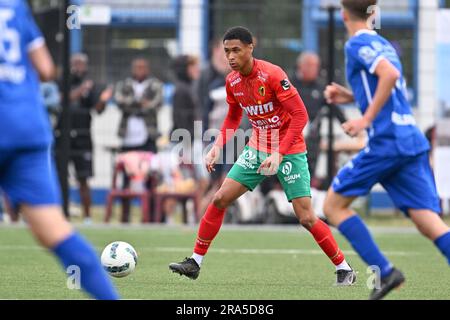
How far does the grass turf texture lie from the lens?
8344 millimetres

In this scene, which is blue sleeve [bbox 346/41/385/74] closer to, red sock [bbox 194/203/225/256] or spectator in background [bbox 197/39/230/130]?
red sock [bbox 194/203/225/256]

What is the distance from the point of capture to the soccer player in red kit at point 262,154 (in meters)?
9.09

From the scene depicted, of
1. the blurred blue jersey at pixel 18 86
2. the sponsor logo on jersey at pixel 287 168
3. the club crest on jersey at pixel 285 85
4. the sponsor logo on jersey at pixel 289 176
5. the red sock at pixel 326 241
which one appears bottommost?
the red sock at pixel 326 241

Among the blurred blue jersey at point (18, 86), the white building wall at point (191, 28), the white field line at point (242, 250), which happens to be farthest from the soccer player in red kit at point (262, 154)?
the white building wall at point (191, 28)

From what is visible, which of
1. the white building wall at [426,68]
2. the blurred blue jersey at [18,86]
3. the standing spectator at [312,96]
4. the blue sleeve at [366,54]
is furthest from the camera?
the white building wall at [426,68]

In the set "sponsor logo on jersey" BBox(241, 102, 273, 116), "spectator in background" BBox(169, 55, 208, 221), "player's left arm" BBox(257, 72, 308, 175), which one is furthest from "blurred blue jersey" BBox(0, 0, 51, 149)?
"spectator in background" BBox(169, 55, 208, 221)

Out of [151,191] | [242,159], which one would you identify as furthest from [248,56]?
[151,191]

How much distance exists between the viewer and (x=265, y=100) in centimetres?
914

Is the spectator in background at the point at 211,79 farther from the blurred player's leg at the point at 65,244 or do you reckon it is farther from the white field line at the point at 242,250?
the blurred player's leg at the point at 65,244

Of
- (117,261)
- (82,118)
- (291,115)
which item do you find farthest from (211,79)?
(117,261)

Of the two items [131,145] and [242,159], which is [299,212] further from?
[131,145]

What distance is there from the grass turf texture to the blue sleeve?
70.9 inches

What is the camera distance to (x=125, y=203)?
16.7 m

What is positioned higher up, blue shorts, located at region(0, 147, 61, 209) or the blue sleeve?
the blue sleeve
